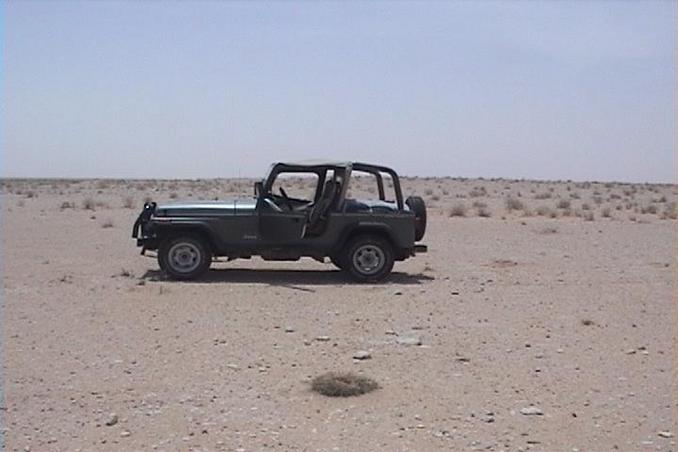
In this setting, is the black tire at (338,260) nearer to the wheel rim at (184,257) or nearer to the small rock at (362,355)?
the wheel rim at (184,257)

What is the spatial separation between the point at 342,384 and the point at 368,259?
6739mm

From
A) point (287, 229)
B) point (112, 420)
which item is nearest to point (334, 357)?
point (112, 420)

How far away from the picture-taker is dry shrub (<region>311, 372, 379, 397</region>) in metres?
7.69

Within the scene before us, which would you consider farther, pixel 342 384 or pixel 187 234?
pixel 187 234

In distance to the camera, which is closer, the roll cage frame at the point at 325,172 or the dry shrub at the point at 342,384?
the dry shrub at the point at 342,384

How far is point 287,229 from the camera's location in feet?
46.7

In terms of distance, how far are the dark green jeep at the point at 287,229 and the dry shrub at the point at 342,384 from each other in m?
6.22

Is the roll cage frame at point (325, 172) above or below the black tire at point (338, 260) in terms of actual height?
above

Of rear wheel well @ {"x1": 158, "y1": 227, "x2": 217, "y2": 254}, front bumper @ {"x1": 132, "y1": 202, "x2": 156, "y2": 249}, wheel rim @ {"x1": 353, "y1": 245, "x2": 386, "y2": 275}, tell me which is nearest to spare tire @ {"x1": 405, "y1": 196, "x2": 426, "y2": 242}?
wheel rim @ {"x1": 353, "y1": 245, "x2": 386, "y2": 275}

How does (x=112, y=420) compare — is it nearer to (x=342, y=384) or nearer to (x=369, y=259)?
(x=342, y=384)

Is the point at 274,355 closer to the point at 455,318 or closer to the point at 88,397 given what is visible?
the point at 88,397

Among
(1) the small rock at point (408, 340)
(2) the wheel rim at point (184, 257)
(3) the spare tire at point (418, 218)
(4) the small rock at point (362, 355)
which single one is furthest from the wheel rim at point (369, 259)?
(4) the small rock at point (362, 355)

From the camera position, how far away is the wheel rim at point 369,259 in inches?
567

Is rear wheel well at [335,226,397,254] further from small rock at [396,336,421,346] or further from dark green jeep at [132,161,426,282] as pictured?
small rock at [396,336,421,346]
